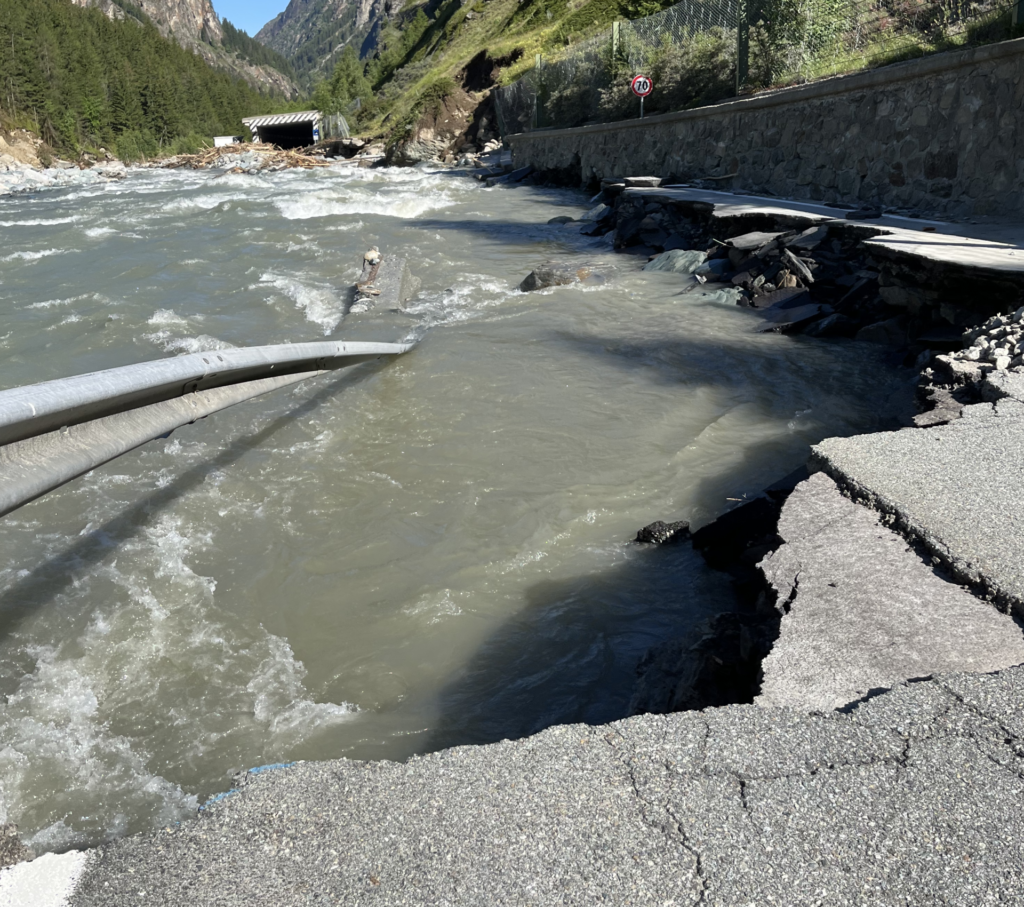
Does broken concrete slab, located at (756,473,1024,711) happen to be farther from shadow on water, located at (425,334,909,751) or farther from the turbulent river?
the turbulent river

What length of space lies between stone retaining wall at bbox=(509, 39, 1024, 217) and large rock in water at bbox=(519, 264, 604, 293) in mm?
4453

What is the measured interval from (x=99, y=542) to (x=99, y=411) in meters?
1.92

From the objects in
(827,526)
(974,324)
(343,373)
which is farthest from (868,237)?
(827,526)

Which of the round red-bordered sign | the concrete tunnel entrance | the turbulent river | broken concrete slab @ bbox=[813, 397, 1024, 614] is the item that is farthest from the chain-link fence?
the concrete tunnel entrance

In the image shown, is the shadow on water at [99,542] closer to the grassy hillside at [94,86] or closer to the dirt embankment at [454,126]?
the dirt embankment at [454,126]

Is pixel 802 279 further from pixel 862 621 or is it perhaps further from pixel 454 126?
pixel 454 126

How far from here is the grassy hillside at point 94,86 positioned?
254 ft

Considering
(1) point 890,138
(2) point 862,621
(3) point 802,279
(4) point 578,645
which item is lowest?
(4) point 578,645

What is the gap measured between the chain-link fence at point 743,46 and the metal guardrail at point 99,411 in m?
10.4

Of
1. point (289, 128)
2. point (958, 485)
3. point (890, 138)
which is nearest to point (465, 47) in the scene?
point (289, 128)

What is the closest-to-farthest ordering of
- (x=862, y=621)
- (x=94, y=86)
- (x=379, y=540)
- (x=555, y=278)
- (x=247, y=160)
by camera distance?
(x=862, y=621), (x=379, y=540), (x=555, y=278), (x=247, y=160), (x=94, y=86)

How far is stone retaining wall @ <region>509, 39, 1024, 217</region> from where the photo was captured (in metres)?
8.58

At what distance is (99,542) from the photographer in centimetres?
403

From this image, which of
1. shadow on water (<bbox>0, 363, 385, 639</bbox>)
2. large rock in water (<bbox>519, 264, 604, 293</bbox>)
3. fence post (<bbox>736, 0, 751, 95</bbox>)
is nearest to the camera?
shadow on water (<bbox>0, 363, 385, 639</bbox>)
